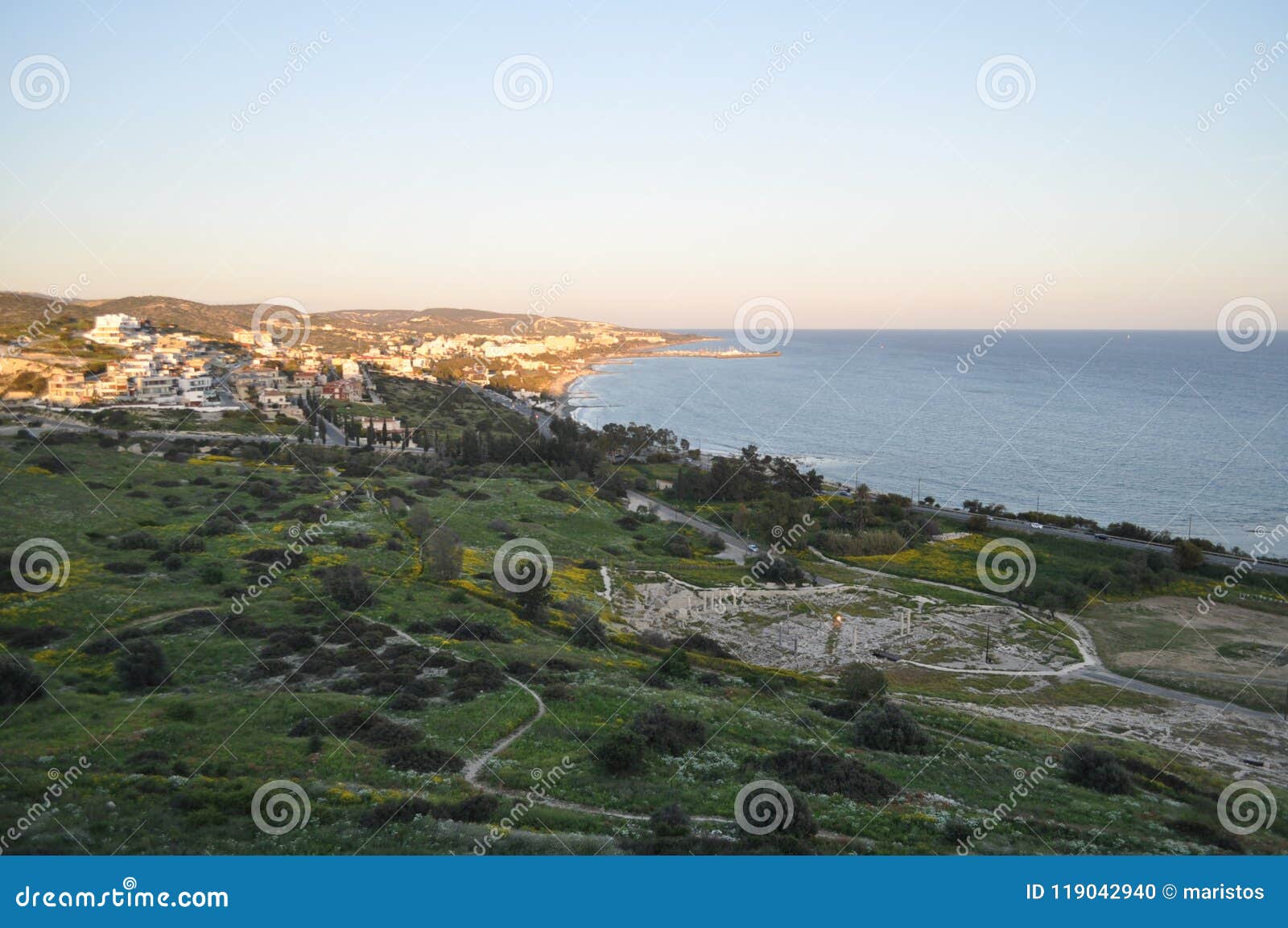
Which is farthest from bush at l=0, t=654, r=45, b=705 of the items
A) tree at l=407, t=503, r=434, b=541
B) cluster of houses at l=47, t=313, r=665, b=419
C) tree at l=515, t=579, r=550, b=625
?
cluster of houses at l=47, t=313, r=665, b=419

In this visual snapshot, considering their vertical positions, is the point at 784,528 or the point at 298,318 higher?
the point at 298,318

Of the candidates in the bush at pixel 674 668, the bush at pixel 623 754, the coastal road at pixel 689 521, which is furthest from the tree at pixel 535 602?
the coastal road at pixel 689 521

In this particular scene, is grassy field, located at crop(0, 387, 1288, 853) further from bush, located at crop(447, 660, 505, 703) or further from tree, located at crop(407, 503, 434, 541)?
tree, located at crop(407, 503, 434, 541)

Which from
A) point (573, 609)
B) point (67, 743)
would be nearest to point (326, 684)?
point (67, 743)

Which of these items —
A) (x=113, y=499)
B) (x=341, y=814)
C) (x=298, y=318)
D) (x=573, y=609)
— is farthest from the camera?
(x=298, y=318)

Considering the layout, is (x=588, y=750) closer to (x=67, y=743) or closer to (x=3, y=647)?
(x=67, y=743)
